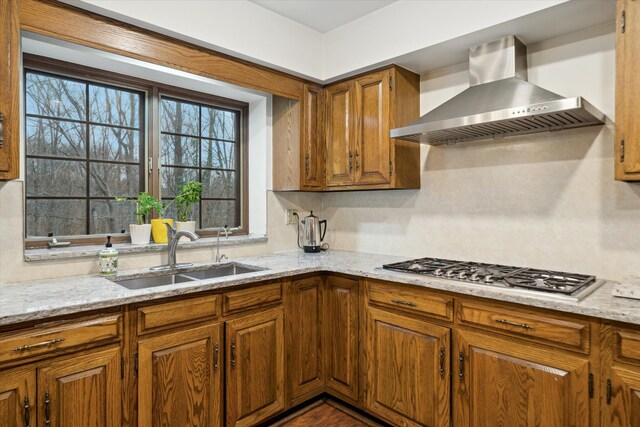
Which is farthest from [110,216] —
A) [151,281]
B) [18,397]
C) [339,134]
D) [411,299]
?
[411,299]

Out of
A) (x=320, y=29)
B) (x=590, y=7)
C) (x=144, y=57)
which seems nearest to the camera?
(x=590, y=7)

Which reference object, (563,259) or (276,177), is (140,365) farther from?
(563,259)

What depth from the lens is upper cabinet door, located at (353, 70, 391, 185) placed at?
2.60 meters

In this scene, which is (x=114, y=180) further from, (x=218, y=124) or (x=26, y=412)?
(x=26, y=412)

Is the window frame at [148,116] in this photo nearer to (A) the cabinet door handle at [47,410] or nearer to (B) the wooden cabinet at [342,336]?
(A) the cabinet door handle at [47,410]

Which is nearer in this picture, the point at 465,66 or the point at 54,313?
the point at 54,313

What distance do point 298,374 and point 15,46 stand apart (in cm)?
224

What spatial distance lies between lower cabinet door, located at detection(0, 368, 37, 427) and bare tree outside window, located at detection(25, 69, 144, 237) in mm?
1051

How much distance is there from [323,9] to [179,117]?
1.28 metres

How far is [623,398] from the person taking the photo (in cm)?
144

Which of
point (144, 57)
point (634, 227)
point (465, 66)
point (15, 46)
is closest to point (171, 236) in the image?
point (144, 57)

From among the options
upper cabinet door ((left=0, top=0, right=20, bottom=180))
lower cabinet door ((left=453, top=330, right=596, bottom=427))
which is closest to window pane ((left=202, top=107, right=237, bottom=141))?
upper cabinet door ((left=0, top=0, right=20, bottom=180))

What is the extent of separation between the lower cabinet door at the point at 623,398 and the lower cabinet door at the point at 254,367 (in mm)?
1574

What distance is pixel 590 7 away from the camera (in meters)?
1.84
